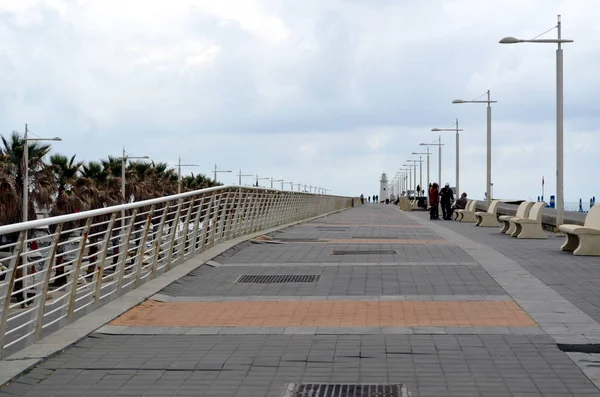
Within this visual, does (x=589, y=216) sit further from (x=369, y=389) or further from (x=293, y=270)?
(x=369, y=389)

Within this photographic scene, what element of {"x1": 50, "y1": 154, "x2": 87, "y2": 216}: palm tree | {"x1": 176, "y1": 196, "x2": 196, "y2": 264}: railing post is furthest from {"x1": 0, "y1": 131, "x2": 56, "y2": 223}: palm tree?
{"x1": 176, "y1": 196, "x2": 196, "y2": 264}: railing post

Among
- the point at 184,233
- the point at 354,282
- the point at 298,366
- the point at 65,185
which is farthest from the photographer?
the point at 65,185

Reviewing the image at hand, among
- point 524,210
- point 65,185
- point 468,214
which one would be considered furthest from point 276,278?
point 65,185

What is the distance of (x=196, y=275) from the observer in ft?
44.6

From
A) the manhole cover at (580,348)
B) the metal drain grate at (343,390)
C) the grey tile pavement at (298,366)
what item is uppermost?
the manhole cover at (580,348)

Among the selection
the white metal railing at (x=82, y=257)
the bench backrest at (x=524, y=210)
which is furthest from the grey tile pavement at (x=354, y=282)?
the bench backrest at (x=524, y=210)

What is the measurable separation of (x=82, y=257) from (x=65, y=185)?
4489 cm

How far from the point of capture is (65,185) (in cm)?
5275

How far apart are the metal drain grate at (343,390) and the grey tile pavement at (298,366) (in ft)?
0.30

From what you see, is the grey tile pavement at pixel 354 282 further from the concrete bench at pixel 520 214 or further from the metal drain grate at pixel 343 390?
the concrete bench at pixel 520 214

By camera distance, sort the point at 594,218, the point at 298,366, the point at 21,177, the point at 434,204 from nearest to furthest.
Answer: the point at 298,366, the point at 594,218, the point at 434,204, the point at 21,177

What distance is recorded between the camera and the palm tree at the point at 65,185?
51.1 meters

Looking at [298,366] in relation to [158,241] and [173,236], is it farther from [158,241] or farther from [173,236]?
[173,236]

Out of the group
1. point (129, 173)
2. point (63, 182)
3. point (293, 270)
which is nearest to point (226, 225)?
point (293, 270)
